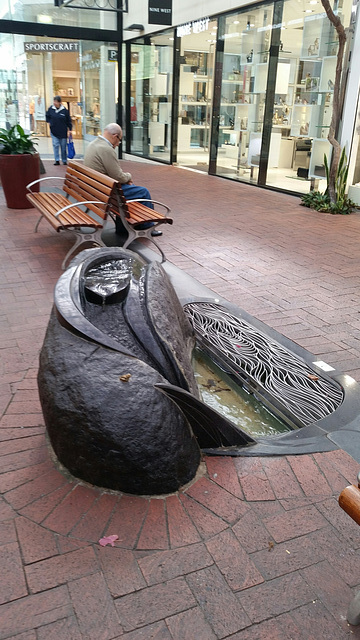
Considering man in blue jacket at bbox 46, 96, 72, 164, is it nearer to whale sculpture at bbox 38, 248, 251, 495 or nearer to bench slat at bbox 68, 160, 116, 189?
bench slat at bbox 68, 160, 116, 189

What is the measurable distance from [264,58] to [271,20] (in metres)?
0.73

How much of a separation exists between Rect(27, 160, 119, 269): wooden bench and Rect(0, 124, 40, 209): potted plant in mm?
1352

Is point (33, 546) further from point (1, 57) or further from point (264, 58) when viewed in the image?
point (1, 57)

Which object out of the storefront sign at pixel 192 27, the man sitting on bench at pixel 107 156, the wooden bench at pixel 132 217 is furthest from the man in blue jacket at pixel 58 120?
the wooden bench at pixel 132 217

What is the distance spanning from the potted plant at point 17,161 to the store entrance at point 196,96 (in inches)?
268

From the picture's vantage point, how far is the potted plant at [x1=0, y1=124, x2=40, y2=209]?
27.8ft

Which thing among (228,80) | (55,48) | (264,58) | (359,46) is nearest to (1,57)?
(55,48)

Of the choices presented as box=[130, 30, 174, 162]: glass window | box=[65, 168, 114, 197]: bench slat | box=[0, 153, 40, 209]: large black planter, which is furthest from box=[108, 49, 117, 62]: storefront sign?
box=[65, 168, 114, 197]: bench slat

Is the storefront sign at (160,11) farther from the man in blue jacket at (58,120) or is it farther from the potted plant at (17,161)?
the potted plant at (17,161)

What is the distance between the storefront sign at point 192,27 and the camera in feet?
44.5

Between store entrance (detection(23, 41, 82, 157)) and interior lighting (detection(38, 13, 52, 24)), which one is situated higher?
interior lighting (detection(38, 13, 52, 24))

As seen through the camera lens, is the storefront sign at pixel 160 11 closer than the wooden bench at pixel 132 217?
No

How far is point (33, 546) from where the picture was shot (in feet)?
7.19

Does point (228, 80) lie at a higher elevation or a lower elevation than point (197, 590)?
higher
